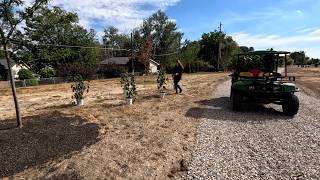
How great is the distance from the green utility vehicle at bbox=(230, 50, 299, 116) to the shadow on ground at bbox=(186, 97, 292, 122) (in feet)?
1.28

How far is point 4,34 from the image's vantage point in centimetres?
794

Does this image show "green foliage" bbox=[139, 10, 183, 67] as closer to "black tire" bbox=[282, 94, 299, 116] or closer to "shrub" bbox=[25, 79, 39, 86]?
"shrub" bbox=[25, 79, 39, 86]

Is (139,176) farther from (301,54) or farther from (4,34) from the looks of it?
(301,54)

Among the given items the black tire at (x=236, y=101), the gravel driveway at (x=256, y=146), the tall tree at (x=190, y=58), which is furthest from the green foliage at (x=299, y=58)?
the gravel driveway at (x=256, y=146)

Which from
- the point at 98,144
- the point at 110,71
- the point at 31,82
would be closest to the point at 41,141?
the point at 98,144

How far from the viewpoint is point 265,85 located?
10586 millimetres

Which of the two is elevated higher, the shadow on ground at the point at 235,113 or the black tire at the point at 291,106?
the black tire at the point at 291,106

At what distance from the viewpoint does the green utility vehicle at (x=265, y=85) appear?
10.5m

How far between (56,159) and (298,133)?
5822 millimetres

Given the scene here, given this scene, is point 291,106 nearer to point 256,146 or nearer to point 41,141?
point 256,146

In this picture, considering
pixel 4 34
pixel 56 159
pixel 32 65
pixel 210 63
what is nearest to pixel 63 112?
pixel 32 65

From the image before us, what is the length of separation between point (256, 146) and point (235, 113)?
3.86 meters

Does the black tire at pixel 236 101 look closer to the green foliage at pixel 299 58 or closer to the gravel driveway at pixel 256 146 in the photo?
the gravel driveway at pixel 256 146

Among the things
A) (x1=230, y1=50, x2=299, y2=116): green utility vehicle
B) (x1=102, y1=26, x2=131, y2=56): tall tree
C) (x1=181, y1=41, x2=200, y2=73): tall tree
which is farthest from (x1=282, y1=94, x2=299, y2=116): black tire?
(x1=102, y1=26, x2=131, y2=56): tall tree
